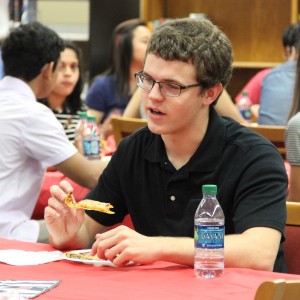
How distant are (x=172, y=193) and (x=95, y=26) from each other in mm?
5544

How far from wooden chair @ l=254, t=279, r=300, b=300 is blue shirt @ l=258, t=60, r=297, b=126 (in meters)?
4.31

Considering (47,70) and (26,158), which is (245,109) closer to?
(47,70)

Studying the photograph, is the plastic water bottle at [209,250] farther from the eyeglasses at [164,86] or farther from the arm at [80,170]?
the arm at [80,170]

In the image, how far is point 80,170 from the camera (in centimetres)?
364

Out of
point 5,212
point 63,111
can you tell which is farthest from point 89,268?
point 63,111

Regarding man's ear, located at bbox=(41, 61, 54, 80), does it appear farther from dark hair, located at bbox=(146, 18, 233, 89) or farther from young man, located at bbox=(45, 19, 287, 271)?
dark hair, located at bbox=(146, 18, 233, 89)

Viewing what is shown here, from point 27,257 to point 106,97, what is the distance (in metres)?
4.40

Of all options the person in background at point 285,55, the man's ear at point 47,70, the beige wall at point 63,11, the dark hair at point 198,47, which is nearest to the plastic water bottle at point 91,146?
the man's ear at point 47,70

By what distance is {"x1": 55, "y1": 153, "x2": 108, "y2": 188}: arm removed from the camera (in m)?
3.62

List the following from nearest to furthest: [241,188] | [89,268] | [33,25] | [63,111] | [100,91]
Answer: [89,268]
[241,188]
[33,25]
[63,111]
[100,91]

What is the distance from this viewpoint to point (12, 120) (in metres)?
3.52

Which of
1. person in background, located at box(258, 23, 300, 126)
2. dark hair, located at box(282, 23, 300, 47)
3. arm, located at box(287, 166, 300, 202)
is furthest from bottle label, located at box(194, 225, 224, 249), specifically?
dark hair, located at box(282, 23, 300, 47)

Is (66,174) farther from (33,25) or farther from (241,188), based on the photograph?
(241,188)

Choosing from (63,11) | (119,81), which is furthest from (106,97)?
(63,11)
